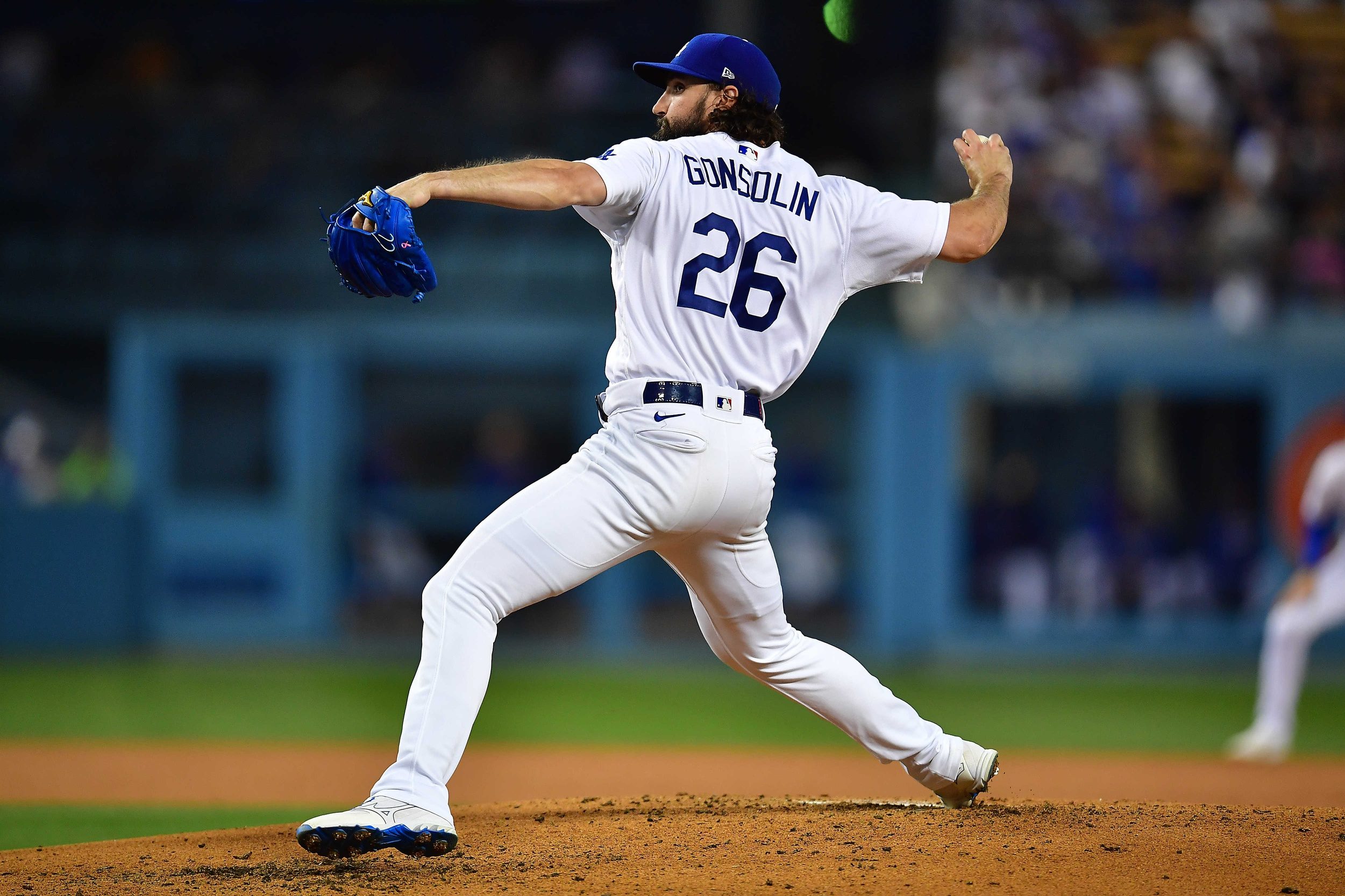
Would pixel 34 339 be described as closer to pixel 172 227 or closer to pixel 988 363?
pixel 172 227

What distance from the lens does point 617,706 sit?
977 cm

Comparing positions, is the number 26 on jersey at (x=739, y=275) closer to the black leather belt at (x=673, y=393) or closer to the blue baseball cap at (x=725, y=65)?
the black leather belt at (x=673, y=393)

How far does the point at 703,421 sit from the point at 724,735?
5.17 m

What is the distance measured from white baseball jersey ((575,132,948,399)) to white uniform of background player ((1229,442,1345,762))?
467cm

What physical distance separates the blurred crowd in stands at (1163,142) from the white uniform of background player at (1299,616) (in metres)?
5.02

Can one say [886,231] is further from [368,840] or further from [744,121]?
[368,840]

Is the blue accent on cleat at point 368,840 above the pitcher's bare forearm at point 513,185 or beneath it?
beneath

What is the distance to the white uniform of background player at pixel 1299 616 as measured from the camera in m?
7.43

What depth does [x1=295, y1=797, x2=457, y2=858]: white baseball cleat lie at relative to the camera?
3221 millimetres

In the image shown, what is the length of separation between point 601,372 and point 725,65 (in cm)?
944

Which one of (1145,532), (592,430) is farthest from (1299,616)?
(592,430)

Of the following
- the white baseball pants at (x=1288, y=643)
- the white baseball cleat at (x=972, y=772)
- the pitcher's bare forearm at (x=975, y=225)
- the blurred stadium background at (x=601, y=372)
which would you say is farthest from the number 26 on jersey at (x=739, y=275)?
the blurred stadium background at (x=601, y=372)

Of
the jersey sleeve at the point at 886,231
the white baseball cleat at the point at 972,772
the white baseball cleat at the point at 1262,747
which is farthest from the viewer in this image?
the white baseball cleat at the point at 1262,747

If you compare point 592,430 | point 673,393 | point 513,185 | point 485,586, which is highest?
point 592,430
